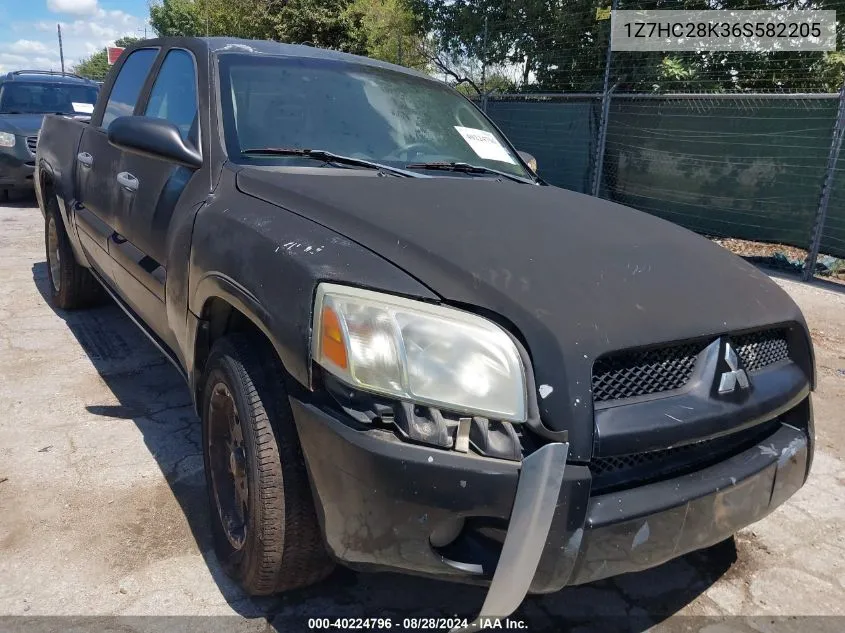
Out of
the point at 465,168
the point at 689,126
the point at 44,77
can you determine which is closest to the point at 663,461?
the point at 465,168

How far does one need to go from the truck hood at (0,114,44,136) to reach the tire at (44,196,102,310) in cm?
513

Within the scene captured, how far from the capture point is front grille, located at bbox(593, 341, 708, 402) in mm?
1670

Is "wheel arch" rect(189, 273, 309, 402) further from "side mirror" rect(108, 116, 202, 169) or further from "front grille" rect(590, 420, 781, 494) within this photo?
"front grille" rect(590, 420, 781, 494)

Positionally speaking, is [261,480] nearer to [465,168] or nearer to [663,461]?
[663,461]

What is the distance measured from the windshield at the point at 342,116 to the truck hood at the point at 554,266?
0.34 meters

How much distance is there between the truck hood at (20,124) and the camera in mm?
9133

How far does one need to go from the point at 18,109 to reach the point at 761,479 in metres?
10.9

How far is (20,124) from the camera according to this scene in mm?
9242

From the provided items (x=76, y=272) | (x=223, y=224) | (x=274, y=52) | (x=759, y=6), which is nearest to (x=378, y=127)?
(x=274, y=52)

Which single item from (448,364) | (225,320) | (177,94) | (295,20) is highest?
(295,20)

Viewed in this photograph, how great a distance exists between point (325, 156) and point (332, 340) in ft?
3.90

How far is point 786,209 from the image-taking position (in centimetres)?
800

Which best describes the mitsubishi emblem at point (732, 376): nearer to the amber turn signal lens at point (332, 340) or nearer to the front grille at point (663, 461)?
the front grille at point (663, 461)

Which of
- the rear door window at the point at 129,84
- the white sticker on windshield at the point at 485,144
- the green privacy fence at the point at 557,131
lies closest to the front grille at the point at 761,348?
the white sticker on windshield at the point at 485,144
